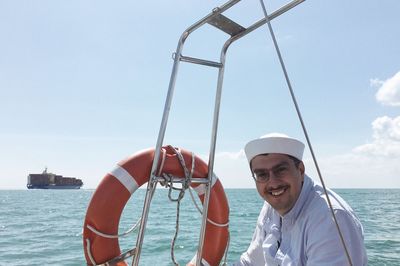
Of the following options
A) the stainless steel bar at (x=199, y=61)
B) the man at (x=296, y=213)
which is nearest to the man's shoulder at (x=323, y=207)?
the man at (x=296, y=213)

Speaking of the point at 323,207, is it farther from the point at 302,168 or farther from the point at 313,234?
the point at 302,168

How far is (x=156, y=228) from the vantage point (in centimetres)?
1365

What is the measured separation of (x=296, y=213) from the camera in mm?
1670

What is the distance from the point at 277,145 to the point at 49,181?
70.4 m

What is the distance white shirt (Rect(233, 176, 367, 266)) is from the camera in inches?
54.4

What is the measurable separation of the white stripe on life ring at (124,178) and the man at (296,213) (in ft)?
2.40

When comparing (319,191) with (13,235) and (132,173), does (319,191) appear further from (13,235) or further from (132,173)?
(13,235)

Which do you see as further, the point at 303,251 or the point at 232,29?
the point at 232,29

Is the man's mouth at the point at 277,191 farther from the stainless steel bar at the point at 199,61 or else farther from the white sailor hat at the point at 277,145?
the stainless steel bar at the point at 199,61

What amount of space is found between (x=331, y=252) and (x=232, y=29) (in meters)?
1.19

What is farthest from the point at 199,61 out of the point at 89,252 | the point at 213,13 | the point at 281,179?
the point at 89,252

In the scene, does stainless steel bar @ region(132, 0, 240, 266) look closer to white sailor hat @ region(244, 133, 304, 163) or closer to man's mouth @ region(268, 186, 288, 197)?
white sailor hat @ region(244, 133, 304, 163)

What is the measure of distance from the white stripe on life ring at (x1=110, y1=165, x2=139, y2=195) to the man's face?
789 mm

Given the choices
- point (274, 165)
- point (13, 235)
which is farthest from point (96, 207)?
point (13, 235)
